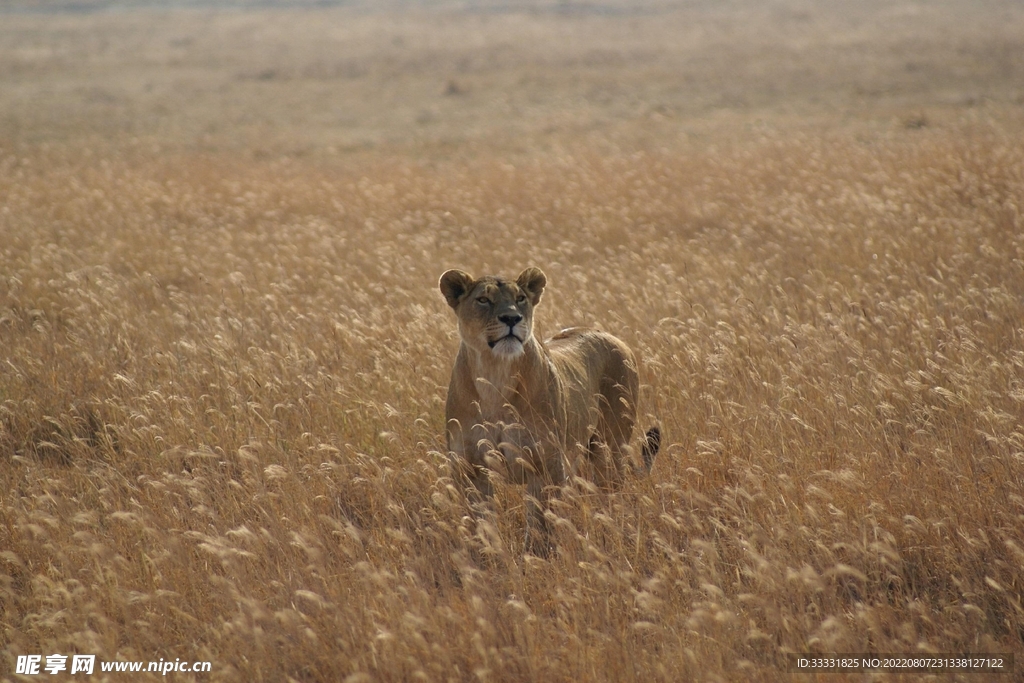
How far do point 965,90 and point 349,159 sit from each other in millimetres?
19818

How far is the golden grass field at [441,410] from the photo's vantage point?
3971mm

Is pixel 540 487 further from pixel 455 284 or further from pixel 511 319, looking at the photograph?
pixel 455 284

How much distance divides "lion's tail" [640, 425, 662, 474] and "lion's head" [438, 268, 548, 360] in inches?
41.1

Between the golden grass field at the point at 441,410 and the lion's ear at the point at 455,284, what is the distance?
961 mm

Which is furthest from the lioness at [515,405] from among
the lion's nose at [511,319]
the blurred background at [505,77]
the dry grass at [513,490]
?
the blurred background at [505,77]

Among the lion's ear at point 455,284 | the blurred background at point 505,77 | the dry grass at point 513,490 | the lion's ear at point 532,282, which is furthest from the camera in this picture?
the blurred background at point 505,77

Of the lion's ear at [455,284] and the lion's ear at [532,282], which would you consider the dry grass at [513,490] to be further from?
the lion's ear at [532,282]

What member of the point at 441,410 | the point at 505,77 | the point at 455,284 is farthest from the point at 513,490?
the point at 505,77

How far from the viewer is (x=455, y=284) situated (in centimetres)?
532

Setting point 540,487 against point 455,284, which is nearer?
point 540,487

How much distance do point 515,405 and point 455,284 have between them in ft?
2.63

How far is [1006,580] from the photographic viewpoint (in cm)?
420

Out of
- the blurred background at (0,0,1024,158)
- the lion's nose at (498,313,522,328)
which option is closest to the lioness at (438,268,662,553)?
the lion's nose at (498,313,522,328)

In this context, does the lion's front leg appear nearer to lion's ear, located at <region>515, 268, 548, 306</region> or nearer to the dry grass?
the dry grass
